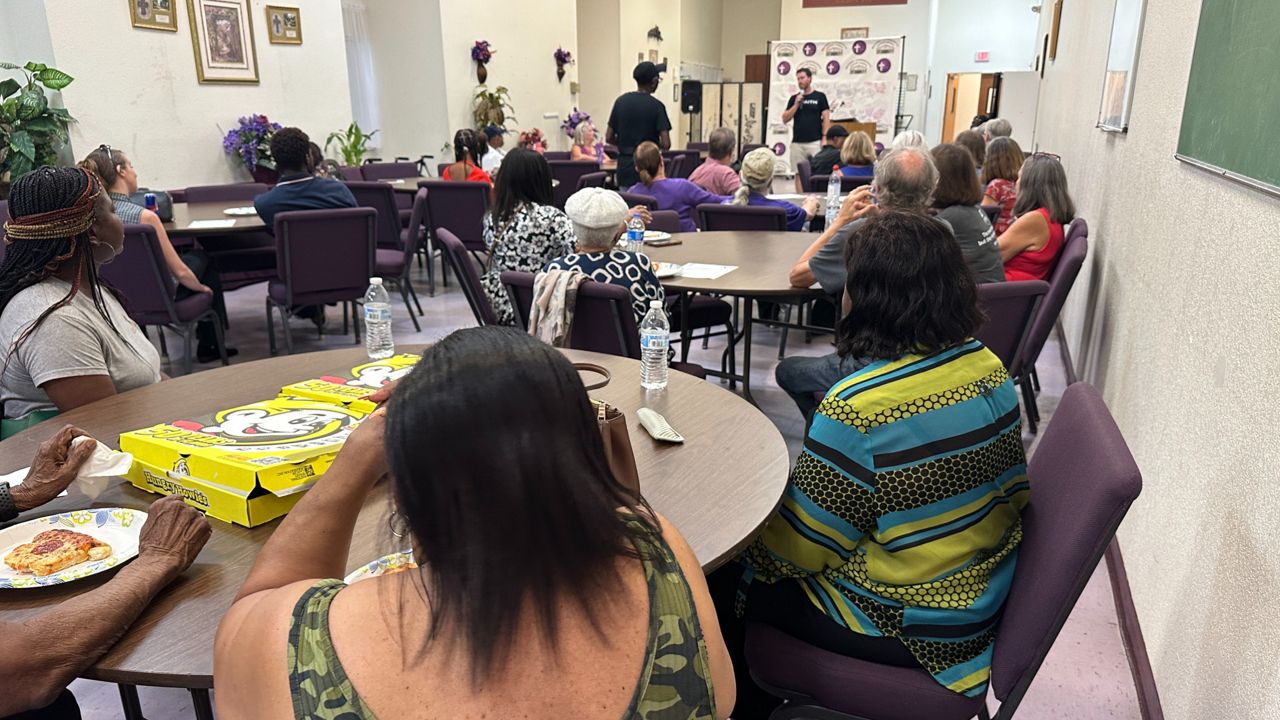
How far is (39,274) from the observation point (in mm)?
1821

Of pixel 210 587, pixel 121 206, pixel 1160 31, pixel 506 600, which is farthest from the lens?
pixel 121 206

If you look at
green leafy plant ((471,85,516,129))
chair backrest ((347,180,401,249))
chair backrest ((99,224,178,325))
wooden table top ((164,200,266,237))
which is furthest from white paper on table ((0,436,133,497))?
green leafy plant ((471,85,516,129))

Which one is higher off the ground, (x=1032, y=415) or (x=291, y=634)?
(x=291, y=634)

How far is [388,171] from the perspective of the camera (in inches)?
306

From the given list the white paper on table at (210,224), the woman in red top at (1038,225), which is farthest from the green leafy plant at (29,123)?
the woman in red top at (1038,225)

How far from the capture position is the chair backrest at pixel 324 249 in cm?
408

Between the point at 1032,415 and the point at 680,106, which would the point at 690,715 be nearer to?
the point at 1032,415

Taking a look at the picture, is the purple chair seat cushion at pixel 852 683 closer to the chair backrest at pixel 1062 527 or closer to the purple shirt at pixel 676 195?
the chair backrest at pixel 1062 527

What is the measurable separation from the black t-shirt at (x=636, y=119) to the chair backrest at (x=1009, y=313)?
198 inches

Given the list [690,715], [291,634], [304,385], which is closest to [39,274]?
[304,385]

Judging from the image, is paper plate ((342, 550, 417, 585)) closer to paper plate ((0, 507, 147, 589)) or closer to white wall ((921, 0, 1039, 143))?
paper plate ((0, 507, 147, 589))

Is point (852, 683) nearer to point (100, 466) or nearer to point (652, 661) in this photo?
point (652, 661)

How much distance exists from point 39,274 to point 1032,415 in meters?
3.55

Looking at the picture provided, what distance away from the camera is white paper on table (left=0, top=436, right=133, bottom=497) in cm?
137
